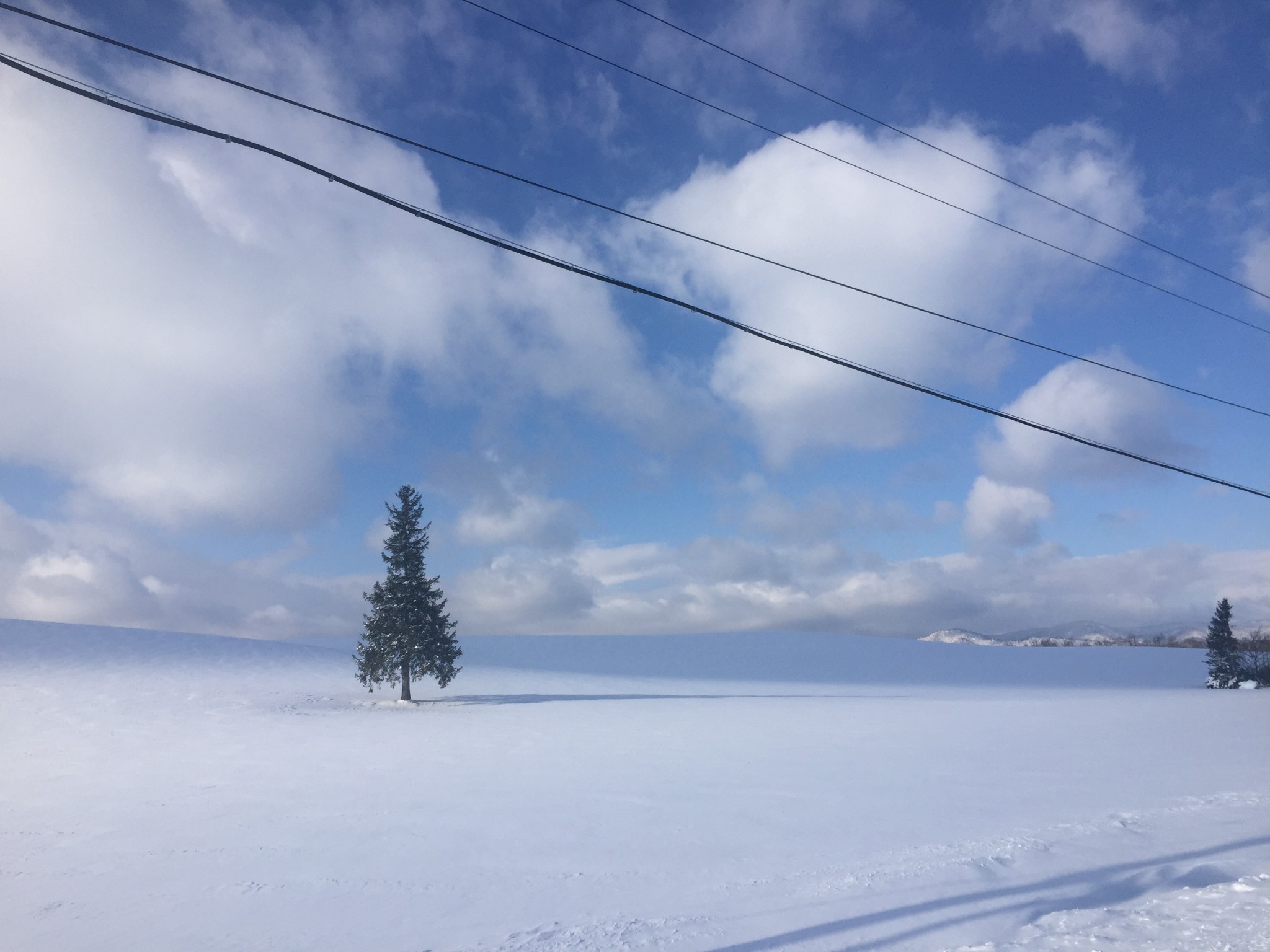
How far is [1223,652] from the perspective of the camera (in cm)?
3494

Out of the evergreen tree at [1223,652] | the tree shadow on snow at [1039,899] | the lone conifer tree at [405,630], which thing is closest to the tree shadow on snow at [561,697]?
the lone conifer tree at [405,630]

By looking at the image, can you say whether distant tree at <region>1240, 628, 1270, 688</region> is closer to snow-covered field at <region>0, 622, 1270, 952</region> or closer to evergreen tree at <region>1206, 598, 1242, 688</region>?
evergreen tree at <region>1206, 598, 1242, 688</region>

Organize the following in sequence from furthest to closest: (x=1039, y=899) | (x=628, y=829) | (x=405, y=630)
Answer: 1. (x=405, y=630)
2. (x=628, y=829)
3. (x=1039, y=899)

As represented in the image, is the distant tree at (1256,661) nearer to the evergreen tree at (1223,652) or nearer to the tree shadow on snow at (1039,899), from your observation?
the evergreen tree at (1223,652)

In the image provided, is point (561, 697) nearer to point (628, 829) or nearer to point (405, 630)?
point (405, 630)

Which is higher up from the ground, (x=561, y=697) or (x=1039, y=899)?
(x=1039, y=899)

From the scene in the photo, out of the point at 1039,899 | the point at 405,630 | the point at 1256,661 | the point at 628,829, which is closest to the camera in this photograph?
the point at 1039,899

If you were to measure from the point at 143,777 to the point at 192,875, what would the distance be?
6.75 m

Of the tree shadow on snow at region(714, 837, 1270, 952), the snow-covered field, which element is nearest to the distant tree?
the snow-covered field

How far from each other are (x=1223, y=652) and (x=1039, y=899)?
3808 cm

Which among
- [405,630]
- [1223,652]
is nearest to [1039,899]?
[405,630]

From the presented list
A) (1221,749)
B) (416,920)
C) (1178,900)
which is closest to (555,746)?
(416,920)

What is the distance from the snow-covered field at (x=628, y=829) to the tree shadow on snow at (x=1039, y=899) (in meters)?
0.03

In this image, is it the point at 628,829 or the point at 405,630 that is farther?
the point at 405,630
